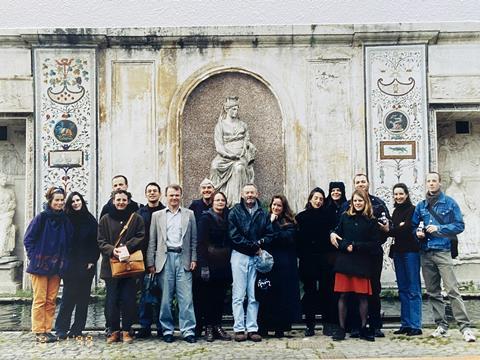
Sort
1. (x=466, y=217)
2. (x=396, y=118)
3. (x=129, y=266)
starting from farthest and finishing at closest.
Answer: (x=466, y=217) → (x=396, y=118) → (x=129, y=266)

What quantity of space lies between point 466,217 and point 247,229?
5850 mm

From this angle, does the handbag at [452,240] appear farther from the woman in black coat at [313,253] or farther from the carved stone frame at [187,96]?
the carved stone frame at [187,96]

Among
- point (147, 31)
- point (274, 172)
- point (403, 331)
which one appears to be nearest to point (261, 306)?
point (403, 331)

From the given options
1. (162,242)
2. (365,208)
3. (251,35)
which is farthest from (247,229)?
(251,35)

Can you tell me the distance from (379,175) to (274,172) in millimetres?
1799

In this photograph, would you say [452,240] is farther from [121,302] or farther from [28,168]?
[28,168]

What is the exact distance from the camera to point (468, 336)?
6.09m

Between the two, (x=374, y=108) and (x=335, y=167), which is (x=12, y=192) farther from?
(x=374, y=108)

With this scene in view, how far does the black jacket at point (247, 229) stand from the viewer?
20.5ft

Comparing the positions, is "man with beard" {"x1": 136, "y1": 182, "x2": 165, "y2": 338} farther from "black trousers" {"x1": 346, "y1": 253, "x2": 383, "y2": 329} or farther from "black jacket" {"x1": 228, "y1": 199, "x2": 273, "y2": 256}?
"black trousers" {"x1": 346, "y1": 253, "x2": 383, "y2": 329}

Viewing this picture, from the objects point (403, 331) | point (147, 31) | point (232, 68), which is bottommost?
point (403, 331)

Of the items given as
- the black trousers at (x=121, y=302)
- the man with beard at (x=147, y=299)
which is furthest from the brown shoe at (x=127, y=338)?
the man with beard at (x=147, y=299)

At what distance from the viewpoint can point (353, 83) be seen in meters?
10.0

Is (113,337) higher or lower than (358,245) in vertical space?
lower
